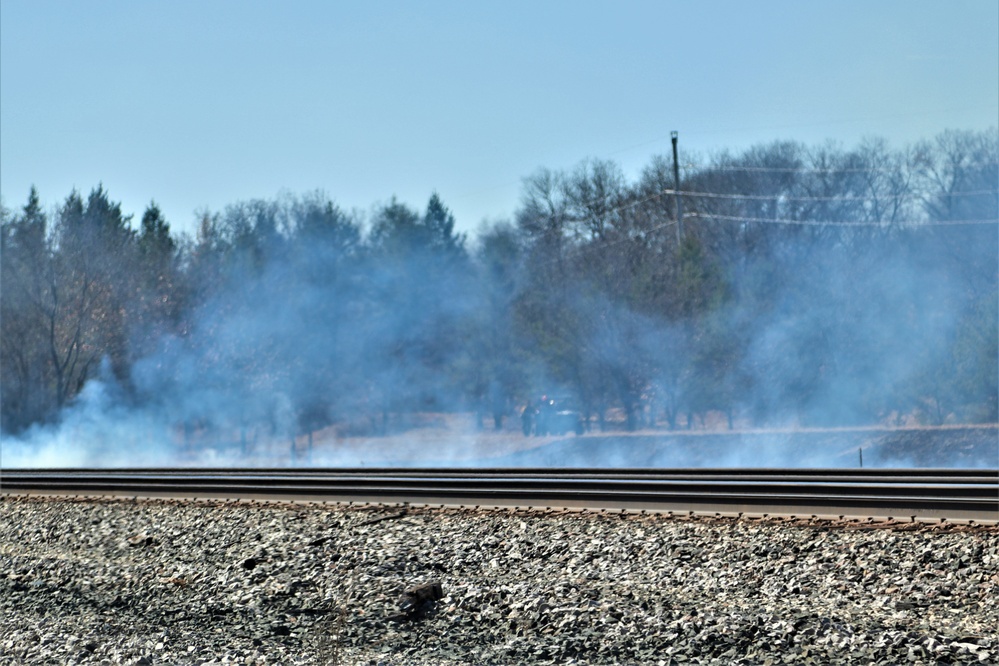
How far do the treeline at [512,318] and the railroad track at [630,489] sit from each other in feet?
47.9

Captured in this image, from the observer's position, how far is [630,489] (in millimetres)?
13023

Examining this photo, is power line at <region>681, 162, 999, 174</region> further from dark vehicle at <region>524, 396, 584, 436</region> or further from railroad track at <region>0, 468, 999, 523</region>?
railroad track at <region>0, 468, 999, 523</region>

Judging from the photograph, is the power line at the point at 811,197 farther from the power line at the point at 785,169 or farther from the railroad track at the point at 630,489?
the railroad track at the point at 630,489

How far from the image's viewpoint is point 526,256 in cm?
4384

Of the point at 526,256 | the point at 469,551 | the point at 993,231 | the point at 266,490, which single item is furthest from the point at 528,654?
the point at 526,256

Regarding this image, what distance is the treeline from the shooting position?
97.8 ft

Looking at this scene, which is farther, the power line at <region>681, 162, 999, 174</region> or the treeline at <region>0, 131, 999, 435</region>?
the power line at <region>681, 162, 999, 174</region>

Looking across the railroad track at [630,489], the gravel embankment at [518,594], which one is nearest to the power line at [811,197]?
the railroad track at [630,489]

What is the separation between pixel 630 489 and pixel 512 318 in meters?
23.4

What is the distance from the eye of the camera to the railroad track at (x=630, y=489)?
1095cm

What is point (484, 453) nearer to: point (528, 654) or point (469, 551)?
point (469, 551)

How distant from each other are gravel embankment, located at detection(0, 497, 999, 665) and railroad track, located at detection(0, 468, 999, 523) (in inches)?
28.6

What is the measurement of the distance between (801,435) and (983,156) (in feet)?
64.8

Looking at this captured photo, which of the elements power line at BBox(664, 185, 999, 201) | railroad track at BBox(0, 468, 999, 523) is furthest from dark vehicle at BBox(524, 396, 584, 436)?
railroad track at BBox(0, 468, 999, 523)
